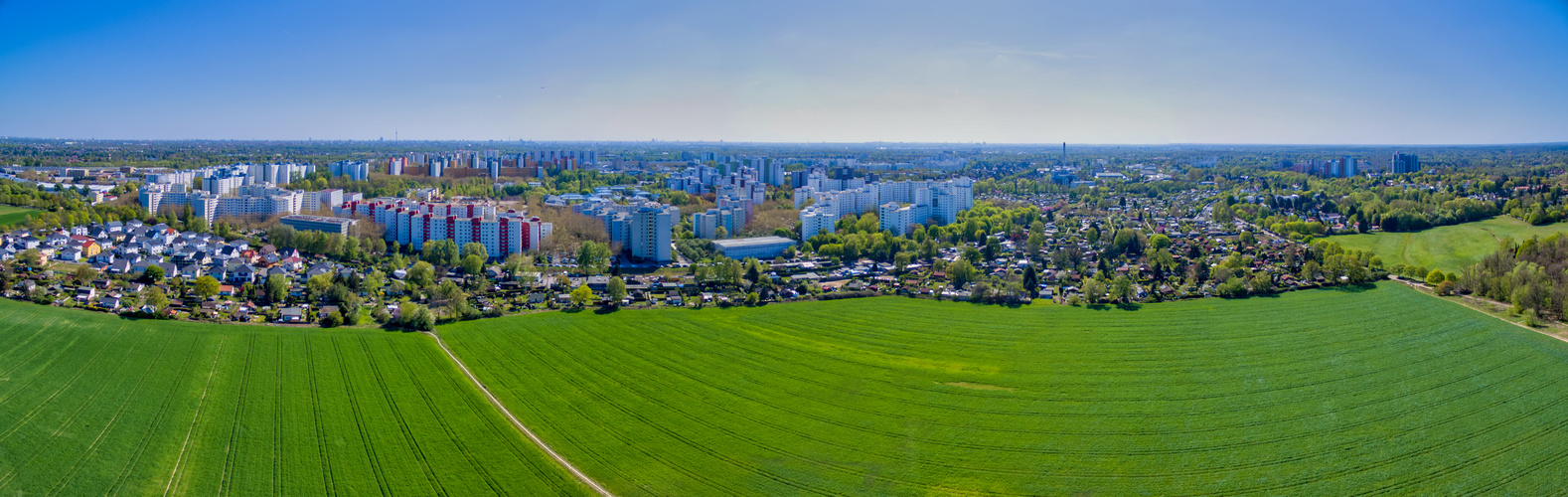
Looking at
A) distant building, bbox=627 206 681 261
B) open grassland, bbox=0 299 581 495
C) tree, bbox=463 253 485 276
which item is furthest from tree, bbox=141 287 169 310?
distant building, bbox=627 206 681 261

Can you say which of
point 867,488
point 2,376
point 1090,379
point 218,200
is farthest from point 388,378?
point 218,200

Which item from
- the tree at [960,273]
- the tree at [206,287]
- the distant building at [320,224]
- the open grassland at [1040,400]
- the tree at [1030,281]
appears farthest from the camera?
the distant building at [320,224]

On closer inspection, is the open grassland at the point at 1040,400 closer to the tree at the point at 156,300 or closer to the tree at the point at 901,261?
the tree at the point at 156,300

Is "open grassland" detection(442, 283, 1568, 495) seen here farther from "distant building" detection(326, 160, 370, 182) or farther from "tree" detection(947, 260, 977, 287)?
Answer: "distant building" detection(326, 160, 370, 182)

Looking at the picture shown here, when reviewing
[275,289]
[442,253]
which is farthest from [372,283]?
[442,253]

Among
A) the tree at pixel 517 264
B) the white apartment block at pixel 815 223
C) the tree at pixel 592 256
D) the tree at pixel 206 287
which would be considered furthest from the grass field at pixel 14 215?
the white apartment block at pixel 815 223

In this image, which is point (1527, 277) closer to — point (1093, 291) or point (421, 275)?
point (1093, 291)
